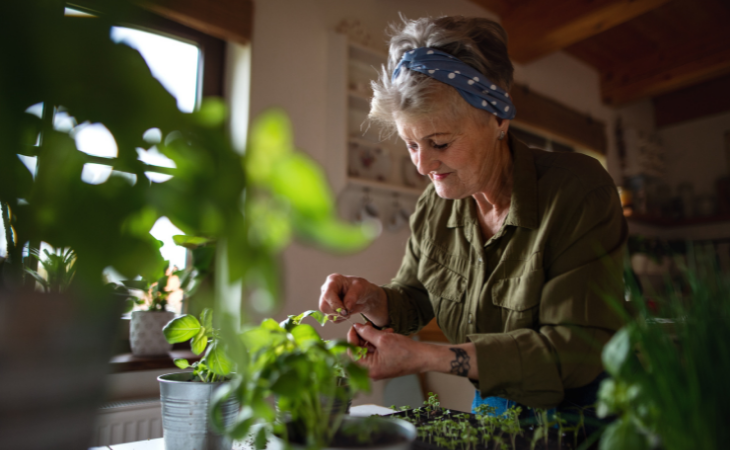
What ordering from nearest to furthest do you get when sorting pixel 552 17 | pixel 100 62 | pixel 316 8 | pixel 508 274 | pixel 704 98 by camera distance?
pixel 100 62, pixel 508 274, pixel 316 8, pixel 552 17, pixel 704 98

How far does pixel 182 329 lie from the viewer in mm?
753

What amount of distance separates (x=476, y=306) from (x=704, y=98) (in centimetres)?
483

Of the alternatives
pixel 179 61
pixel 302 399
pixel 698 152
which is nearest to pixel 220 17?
pixel 179 61

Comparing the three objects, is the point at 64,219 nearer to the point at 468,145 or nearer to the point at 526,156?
the point at 468,145

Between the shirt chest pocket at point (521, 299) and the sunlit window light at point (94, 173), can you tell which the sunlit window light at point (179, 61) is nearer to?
the shirt chest pocket at point (521, 299)

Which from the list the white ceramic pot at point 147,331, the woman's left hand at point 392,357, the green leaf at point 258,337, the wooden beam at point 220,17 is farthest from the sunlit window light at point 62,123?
the wooden beam at point 220,17

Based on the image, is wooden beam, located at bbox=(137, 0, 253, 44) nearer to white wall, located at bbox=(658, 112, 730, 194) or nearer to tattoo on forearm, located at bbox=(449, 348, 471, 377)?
tattoo on forearm, located at bbox=(449, 348, 471, 377)

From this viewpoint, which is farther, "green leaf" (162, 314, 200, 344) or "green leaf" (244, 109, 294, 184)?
"green leaf" (162, 314, 200, 344)

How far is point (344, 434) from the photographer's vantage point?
1.58ft

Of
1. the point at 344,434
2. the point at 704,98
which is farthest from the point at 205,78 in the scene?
the point at 704,98

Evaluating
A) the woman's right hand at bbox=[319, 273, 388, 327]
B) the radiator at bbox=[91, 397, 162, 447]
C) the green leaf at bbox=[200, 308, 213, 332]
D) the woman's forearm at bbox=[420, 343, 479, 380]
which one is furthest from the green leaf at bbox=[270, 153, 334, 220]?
the radiator at bbox=[91, 397, 162, 447]

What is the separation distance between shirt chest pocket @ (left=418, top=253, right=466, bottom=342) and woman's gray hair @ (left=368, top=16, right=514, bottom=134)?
46 centimetres

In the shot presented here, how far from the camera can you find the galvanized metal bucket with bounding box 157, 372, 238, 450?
0.65 m

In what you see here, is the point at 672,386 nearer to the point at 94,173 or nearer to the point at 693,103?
the point at 94,173
